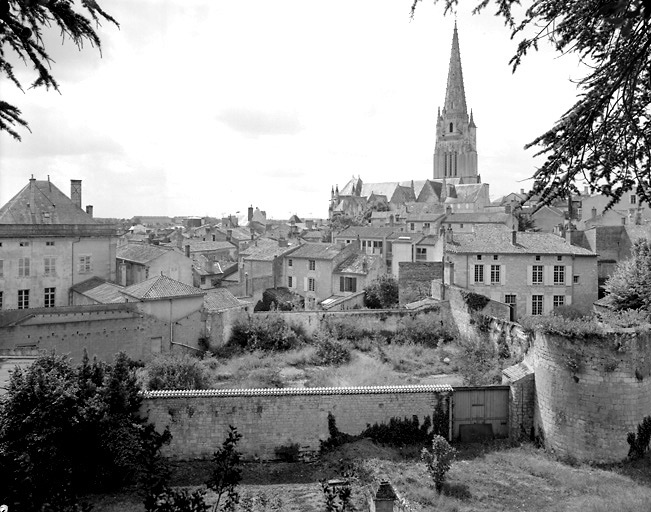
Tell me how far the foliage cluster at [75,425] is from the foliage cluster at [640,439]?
11534 millimetres

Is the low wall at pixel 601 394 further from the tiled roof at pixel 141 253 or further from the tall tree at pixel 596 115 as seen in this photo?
the tiled roof at pixel 141 253

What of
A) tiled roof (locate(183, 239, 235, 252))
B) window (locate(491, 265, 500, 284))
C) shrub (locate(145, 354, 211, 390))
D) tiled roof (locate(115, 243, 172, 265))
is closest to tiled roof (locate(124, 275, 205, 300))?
shrub (locate(145, 354, 211, 390))

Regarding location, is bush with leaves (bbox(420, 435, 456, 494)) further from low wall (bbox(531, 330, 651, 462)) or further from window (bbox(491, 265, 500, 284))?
window (bbox(491, 265, 500, 284))

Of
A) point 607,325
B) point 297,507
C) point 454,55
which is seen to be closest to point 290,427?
point 297,507

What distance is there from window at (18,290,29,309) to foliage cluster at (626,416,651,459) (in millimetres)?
24399

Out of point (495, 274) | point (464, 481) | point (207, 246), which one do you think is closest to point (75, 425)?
point (464, 481)

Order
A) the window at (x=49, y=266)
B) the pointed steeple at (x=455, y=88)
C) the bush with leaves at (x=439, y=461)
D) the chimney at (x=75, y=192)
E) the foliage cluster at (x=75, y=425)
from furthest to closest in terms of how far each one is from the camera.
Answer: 1. the pointed steeple at (x=455, y=88)
2. the chimney at (x=75, y=192)
3. the window at (x=49, y=266)
4. the bush with leaves at (x=439, y=461)
5. the foliage cluster at (x=75, y=425)

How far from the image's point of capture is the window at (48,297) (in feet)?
82.9

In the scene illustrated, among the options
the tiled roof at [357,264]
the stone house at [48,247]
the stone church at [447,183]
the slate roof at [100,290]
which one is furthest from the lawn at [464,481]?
the stone church at [447,183]

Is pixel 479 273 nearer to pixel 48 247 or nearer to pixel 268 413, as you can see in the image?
pixel 268 413

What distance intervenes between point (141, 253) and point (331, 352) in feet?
43.3

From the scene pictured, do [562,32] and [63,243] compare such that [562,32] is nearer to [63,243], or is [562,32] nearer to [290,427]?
[290,427]

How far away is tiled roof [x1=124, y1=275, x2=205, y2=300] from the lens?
21.8m

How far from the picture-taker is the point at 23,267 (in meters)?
24.4
